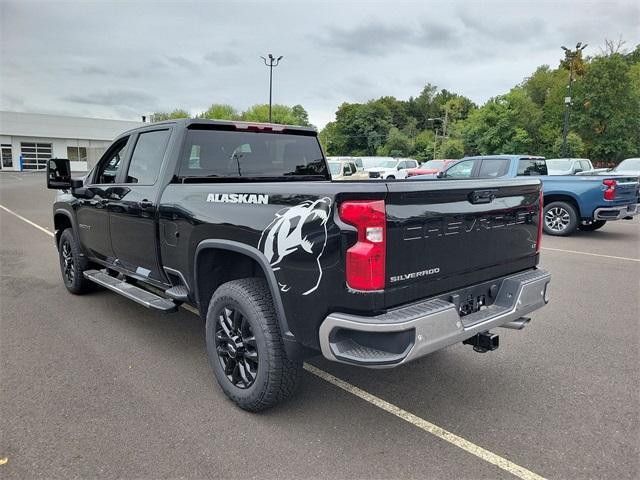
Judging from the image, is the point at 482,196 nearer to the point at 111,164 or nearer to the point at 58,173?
the point at 111,164

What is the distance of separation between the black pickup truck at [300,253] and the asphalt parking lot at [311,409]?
39 centimetres

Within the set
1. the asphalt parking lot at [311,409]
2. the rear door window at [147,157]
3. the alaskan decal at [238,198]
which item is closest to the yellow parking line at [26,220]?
the asphalt parking lot at [311,409]

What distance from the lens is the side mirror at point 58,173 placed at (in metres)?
5.30

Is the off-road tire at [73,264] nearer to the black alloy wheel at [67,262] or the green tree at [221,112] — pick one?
the black alloy wheel at [67,262]

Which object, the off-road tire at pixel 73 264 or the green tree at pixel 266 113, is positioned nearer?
the off-road tire at pixel 73 264

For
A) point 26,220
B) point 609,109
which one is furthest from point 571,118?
point 26,220

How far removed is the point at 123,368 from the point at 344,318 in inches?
87.9

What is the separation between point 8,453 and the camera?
108 inches

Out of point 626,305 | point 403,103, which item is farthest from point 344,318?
point 403,103

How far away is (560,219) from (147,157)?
9.61 m

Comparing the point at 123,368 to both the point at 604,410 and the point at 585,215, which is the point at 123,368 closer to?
the point at 604,410

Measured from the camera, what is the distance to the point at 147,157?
4.37 m

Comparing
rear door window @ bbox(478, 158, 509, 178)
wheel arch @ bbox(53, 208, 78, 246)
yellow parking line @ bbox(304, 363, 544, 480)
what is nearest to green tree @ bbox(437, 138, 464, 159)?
rear door window @ bbox(478, 158, 509, 178)

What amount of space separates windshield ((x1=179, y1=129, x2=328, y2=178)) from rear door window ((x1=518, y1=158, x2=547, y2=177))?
7269 mm
